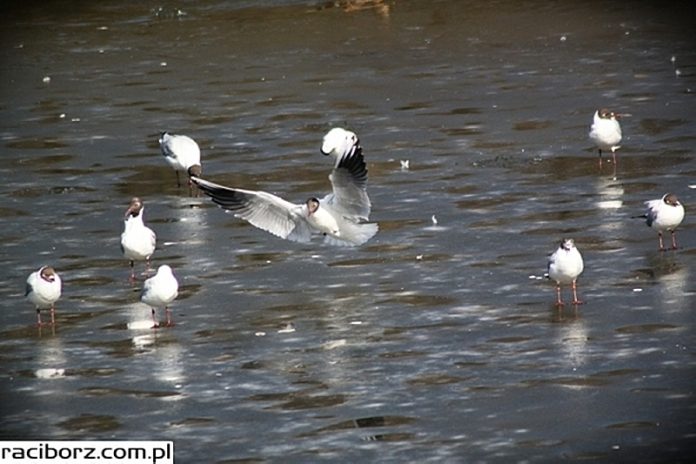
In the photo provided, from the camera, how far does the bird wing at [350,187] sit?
1471 centimetres

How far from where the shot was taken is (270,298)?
14266 mm

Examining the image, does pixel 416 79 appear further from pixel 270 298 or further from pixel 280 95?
pixel 270 298

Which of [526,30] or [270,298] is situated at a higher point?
[526,30]

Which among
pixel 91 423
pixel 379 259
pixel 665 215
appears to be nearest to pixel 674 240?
pixel 665 215

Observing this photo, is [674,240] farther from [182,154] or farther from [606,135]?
[182,154]

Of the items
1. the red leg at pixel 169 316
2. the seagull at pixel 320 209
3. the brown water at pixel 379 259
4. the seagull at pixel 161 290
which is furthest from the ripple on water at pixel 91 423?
the seagull at pixel 320 209

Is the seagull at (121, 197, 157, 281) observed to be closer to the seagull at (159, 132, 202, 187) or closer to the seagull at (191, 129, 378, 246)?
the seagull at (191, 129, 378, 246)

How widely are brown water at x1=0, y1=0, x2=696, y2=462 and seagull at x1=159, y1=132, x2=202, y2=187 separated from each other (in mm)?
291

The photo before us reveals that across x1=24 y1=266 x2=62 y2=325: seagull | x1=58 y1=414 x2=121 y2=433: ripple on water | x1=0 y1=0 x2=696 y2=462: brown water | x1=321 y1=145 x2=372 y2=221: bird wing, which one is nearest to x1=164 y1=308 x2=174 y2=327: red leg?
x1=0 y1=0 x2=696 y2=462: brown water

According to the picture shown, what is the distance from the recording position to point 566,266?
1335cm

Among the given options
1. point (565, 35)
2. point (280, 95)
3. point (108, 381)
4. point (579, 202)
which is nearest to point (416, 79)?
point (280, 95)

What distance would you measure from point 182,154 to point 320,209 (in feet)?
15.7

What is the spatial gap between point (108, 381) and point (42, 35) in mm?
23646

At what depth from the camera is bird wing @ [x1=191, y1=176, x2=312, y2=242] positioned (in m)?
15.0
